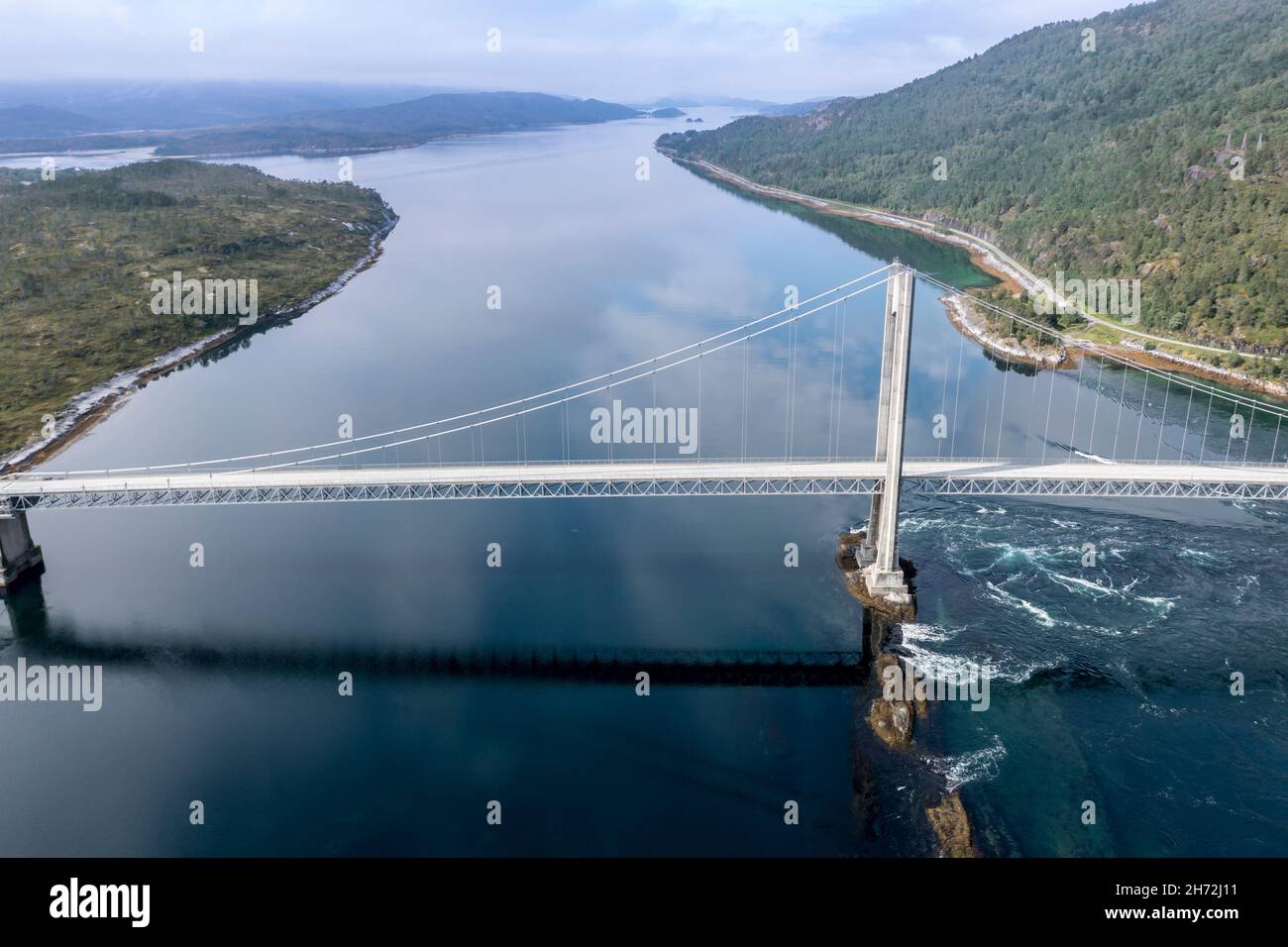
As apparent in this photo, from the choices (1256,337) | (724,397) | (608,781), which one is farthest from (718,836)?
(1256,337)

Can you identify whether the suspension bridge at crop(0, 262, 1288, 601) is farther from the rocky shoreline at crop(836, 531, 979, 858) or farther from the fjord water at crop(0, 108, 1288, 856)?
the rocky shoreline at crop(836, 531, 979, 858)

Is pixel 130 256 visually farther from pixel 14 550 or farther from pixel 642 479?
pixel 642 479

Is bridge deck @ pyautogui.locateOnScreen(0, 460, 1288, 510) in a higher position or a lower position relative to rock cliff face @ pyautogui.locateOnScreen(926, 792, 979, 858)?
higher

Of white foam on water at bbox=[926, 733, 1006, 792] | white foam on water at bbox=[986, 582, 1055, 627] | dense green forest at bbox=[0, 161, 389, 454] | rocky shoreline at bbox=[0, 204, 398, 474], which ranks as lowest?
white foam on water at bbox=[926, 733, 1006, 792]

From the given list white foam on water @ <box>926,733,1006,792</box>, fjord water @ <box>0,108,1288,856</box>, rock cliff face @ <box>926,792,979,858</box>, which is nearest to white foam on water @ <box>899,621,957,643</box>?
fjord water @ <box>0,108,1288,856</box>

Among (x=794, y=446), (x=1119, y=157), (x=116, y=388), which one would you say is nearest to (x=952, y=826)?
(x=794, y=446)

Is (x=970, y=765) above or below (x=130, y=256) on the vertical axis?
below

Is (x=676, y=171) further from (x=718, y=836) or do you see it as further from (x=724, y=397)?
(x=718, y=836)
